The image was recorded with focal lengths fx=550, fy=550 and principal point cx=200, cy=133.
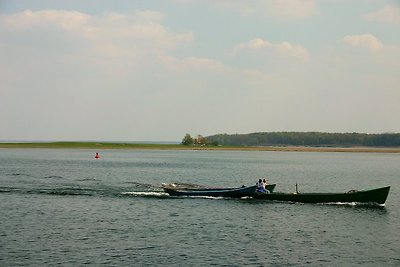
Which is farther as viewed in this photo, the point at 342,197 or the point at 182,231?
the point at 342,197

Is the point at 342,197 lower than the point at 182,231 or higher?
higher

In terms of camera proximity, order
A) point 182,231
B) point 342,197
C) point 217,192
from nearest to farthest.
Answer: point 182,231 → point 342,197 → point 217,192

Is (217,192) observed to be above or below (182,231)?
above

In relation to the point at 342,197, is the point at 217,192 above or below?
below

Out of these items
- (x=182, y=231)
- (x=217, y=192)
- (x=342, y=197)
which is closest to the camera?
(x=182, y=231)

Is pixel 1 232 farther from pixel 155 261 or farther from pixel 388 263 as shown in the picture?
pixel 388 263

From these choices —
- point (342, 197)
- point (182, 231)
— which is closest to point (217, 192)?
point (342, 197)

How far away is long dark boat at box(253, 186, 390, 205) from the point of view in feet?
154

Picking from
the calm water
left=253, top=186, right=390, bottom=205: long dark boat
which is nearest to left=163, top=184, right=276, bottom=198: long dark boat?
the calm water

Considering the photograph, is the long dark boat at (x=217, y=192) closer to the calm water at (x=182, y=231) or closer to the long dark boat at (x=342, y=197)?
the calm water at (x=182, y=231)

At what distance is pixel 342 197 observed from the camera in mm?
47719

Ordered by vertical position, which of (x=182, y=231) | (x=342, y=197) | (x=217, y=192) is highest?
(x=342, y=197)

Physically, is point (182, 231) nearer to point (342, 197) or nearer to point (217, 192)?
point (217, 192)

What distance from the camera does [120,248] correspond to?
2980cm
